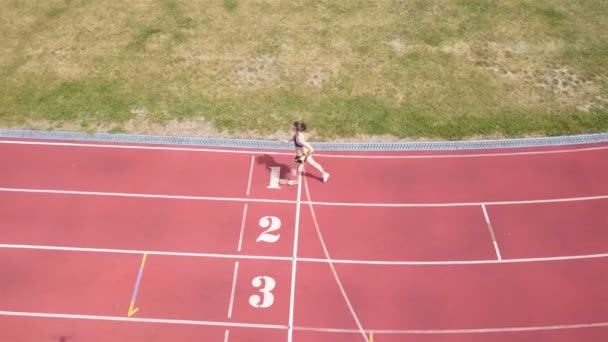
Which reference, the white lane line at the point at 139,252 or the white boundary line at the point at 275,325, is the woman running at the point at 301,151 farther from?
the white boundary line at the point at 275,325

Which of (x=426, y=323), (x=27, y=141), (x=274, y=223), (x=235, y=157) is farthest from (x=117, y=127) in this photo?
(x=426, y=323)

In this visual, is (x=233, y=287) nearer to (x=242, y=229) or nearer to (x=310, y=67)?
(x=242, y=229)

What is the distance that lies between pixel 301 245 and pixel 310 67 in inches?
251

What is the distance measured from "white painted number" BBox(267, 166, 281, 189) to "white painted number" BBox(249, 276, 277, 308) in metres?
2.56

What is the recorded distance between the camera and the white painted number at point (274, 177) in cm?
1274

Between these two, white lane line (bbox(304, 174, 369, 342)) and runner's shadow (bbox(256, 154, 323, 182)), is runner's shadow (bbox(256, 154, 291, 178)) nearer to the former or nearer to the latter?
runner's shadow (bbox(256, 154, 323, 182))

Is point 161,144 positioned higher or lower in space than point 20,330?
higher

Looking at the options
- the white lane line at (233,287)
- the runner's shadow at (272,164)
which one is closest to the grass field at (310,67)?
the runner's shadow at (272,164)

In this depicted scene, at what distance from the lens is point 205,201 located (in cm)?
1242

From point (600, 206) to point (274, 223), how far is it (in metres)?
7.61

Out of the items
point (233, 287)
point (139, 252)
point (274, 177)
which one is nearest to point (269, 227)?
point (274, 177)

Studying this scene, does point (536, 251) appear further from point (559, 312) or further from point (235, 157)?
point (235, 157)

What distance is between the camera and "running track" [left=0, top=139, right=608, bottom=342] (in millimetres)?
10336

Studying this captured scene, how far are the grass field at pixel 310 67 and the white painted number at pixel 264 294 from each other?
4.41 meters
